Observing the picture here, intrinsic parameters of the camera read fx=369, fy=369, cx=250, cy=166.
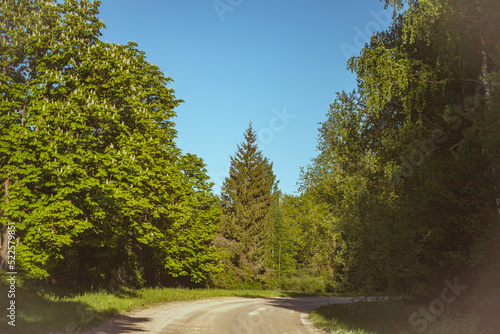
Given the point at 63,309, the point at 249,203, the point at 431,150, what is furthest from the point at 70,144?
the point at 249,203

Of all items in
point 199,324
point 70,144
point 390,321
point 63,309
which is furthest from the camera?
point 70,144

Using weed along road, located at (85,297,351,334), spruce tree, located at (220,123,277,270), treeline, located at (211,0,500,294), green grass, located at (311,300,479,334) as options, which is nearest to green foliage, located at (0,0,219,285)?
weed along road, located at (85,297,351,334)

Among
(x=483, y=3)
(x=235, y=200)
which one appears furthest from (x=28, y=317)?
(x=235, y=200)

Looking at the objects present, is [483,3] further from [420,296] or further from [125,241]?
[125,241]

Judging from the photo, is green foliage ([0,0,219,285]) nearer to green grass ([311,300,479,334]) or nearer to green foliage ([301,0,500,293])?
green grass ([311,300,479,334])

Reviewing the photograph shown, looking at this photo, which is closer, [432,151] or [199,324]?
[432,151]

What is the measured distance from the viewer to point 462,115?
40.3ft

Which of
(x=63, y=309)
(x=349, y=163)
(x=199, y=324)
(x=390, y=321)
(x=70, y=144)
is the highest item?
(x=349, y=163)

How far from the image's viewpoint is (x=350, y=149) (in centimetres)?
2053

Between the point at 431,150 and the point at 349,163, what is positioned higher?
the point at 349,163

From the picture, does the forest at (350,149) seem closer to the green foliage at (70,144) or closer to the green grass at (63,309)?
the green foliage at (70,144)

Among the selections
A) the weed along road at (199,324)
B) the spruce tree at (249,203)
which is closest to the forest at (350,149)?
the weed along road at (199,324)

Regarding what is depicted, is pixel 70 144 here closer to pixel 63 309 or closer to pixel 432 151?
pixel 63 309

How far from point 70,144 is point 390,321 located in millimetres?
15293
